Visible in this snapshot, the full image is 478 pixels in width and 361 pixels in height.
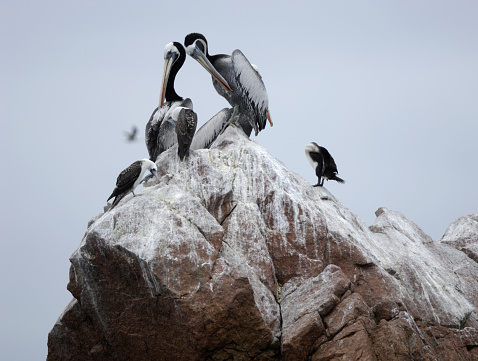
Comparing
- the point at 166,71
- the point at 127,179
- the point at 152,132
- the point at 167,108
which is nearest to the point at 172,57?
the point at 166,71

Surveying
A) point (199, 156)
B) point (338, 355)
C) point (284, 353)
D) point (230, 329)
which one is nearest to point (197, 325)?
point (230, 329)

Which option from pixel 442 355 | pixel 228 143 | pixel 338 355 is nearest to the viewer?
pixel 338 355

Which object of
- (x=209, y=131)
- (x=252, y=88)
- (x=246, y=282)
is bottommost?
(x=246, y=282)

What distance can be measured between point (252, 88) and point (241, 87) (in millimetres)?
241

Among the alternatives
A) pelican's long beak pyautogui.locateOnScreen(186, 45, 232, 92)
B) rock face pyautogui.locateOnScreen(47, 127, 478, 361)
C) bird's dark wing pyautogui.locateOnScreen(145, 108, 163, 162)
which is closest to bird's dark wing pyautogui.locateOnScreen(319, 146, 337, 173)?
rock face pyautogui.locateOnScreen(47, 127, 478, 361)

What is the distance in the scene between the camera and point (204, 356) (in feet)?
31.2

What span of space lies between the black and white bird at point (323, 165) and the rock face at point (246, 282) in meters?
0.53

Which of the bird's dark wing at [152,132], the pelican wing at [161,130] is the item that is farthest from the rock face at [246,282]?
the bird's dark wing at [152,132]

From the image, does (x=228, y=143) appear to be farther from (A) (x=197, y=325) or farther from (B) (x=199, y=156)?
(A) (x=197, y=325)

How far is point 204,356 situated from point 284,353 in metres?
1.12

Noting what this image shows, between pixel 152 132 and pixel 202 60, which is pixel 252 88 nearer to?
pixel 202 60

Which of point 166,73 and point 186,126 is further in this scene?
point 166,73

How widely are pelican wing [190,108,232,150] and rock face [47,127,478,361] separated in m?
2.11

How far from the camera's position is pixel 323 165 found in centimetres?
1269
